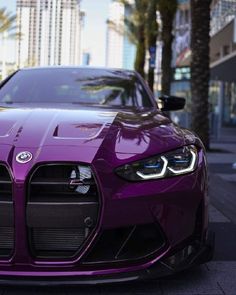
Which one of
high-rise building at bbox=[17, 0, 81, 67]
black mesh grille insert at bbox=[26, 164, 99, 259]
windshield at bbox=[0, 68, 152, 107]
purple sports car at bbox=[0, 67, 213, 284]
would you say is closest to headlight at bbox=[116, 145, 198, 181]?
purple sports car at bbox=[0, 67, 213, 284]

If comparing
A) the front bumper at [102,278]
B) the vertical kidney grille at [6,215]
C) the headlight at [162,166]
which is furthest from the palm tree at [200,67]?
the vertical kidney grille at [6,215]

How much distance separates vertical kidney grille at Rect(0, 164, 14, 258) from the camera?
3.34m

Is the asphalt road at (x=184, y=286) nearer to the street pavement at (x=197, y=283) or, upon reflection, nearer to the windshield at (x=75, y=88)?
the street pavement at (x=197, y=283)

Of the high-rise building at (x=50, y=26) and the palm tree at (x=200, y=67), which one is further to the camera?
the palm tree at (x=200, y=67)

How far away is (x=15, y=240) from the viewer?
3359 millimetres

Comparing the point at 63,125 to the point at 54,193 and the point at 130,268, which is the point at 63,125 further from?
the point at 130,268

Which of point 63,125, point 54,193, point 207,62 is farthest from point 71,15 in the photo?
point 207,62

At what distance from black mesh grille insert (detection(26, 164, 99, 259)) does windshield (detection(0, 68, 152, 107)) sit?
197 cm

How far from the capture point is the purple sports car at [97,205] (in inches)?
132

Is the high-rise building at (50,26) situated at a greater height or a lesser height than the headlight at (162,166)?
greater

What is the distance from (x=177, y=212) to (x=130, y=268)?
431mm

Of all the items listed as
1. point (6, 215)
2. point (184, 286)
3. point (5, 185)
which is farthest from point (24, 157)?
point (184, 286)

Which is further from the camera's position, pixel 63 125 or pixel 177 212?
pixel 63 125

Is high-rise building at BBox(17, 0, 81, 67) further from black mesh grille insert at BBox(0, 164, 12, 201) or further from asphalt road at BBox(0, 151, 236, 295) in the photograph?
black mesh grille insert at BBox(0, 164, 12, 201)
